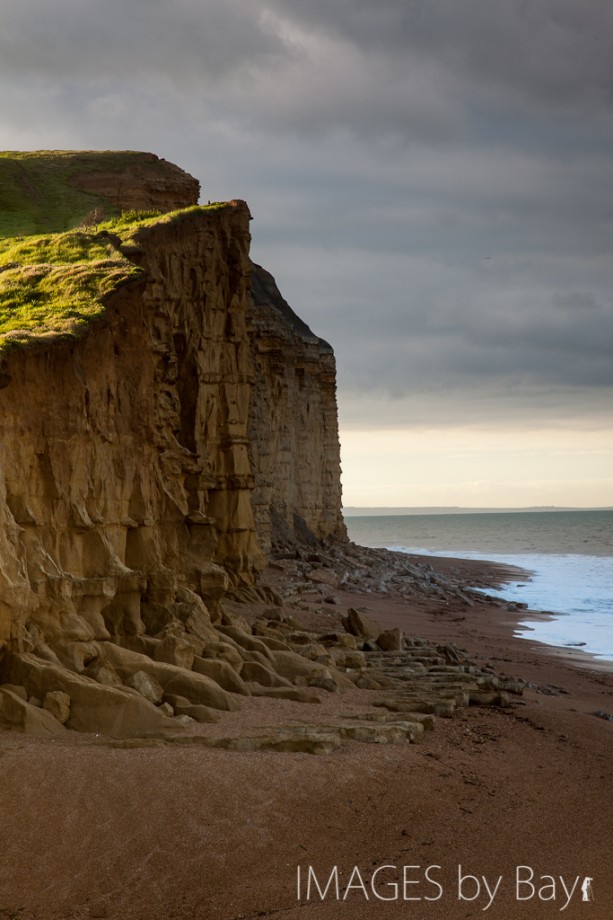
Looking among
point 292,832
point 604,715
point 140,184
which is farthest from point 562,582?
point 292,832

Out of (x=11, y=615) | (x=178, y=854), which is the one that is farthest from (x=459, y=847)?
(x=11, y=615)

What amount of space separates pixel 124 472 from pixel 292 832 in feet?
28.2

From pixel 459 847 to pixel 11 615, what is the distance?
607 centimetres

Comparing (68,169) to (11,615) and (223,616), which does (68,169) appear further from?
(11,615)

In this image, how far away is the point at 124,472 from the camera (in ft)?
56.5

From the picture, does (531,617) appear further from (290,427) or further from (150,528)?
(150,528)

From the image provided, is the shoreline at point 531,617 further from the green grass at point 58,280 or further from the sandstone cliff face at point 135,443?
the green grass at point 58,280

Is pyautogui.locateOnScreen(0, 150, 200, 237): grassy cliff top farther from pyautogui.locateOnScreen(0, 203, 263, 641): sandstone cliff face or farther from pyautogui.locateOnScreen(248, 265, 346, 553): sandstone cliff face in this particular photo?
pyautogui.locateOnScreen(248, 265, 346, 553): sandstone cliff face

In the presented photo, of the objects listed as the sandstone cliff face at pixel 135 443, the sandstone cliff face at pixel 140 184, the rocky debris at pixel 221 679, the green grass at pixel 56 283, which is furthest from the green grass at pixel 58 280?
the sandstone cliff face at pixel 140 184

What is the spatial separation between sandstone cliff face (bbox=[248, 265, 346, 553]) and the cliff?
41.5 ft

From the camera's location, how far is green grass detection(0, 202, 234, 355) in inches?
600

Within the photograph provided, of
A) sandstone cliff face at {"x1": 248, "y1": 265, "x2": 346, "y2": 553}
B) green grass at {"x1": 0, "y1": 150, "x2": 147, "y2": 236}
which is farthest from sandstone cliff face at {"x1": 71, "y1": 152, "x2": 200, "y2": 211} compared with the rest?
sandstone cliff face at {"x1": 248, "y1": 265, "x2": 346, "y2": 553}

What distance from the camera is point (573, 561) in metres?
77.9

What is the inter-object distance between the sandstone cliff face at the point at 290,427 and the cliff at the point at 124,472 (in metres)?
12.7
